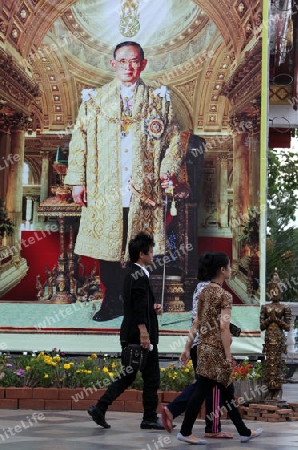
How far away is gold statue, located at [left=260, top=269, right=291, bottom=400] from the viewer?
9547 mm

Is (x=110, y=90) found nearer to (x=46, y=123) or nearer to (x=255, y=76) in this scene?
(x=46, y=123)

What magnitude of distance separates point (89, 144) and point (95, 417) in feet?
21.8

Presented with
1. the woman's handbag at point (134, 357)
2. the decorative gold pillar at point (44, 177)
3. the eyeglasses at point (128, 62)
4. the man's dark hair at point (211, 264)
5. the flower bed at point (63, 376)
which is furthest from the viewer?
the eyeglasses at point (128, 62)

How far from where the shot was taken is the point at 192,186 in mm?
13945

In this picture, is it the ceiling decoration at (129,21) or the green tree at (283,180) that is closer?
the ceiling decoration at (129,21)

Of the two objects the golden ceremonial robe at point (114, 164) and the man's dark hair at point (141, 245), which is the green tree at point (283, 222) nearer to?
the golden ceremonial robe at point (114, 164)

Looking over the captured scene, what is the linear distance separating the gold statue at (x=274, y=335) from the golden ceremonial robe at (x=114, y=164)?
4.49 meters

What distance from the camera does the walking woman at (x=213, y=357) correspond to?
289 inches

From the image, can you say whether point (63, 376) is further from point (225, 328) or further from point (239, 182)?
point (239, 182)

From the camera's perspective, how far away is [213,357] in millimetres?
7406

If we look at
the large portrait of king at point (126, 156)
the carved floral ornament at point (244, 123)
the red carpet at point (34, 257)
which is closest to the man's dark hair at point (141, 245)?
the large portrait of king at point (126, 156)

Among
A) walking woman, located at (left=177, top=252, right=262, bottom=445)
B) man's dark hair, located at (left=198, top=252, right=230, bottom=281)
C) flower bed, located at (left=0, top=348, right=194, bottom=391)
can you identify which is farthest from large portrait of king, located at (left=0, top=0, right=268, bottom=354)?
walking woman, located at (left=177, top=252, right=262, bottom=445)

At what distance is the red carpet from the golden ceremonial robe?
37 cm

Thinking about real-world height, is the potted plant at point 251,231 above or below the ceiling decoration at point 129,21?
below
